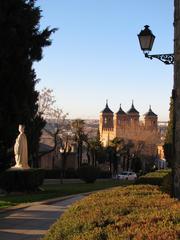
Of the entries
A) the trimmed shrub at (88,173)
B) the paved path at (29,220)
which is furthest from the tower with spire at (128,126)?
the paved path at (29,220)

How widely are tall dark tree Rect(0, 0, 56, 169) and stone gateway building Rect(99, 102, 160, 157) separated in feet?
221

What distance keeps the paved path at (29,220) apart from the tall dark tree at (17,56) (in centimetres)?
685

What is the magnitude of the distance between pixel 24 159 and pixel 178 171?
18558mm

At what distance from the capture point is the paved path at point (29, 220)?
37.9ft

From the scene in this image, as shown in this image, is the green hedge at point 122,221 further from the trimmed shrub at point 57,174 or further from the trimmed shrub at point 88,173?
the trimmed shrub at point 57,174

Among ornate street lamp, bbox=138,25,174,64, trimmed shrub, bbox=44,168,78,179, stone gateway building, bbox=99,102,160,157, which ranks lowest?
trimmed shrub, bbox=44,168,78,179

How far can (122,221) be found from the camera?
5.00 metres

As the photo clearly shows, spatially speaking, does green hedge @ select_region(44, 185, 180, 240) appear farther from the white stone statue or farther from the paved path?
the white stone statue

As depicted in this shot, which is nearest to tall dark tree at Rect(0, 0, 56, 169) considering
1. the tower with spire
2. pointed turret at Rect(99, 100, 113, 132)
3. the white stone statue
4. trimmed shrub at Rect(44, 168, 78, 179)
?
the white stone statue

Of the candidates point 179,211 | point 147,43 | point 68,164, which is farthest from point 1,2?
point 68,164

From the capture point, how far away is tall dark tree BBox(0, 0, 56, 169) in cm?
2266

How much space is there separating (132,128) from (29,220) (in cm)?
9626

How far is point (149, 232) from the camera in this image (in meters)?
4.25

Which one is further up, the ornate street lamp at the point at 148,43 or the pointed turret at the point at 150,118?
the pointed turret at the point at 150,118
